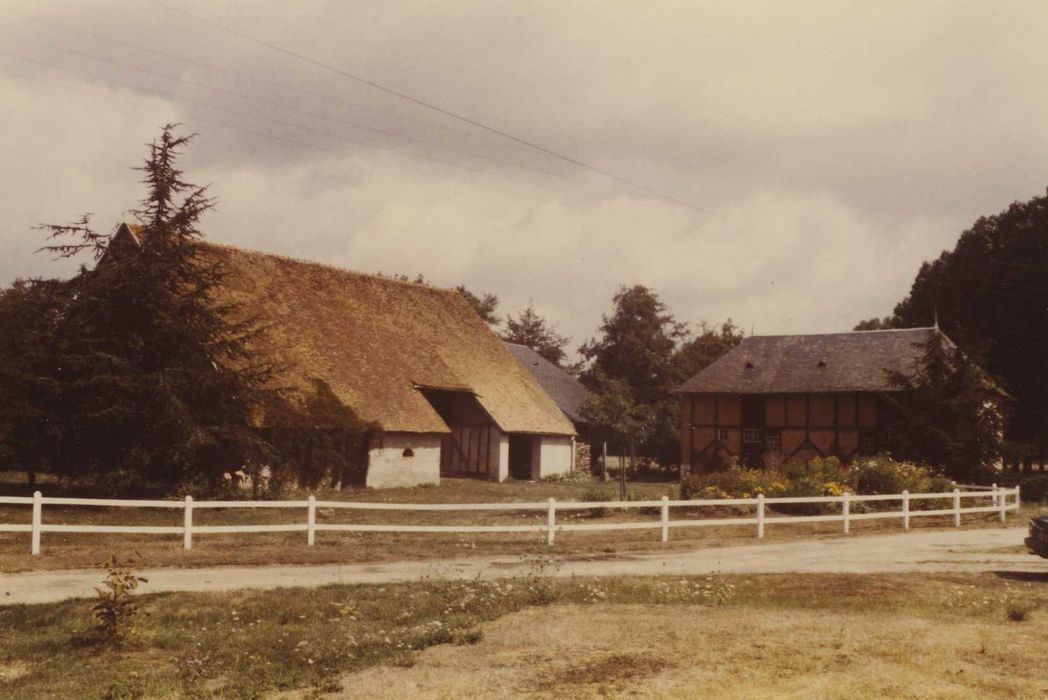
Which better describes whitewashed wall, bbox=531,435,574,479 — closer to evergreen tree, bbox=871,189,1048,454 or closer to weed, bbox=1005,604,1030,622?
evergreen tree, bbox=871,189,1048,454

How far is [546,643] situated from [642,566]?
6380 millimetres

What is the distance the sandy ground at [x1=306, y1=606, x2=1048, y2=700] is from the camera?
26.5 feet

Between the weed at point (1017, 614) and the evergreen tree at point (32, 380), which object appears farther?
the evergreen tree at point (32, 380)

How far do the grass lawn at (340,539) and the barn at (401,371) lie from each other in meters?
4.99

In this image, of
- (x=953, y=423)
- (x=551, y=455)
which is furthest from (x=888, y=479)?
(x=551, y=455)

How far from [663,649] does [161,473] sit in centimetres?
1781

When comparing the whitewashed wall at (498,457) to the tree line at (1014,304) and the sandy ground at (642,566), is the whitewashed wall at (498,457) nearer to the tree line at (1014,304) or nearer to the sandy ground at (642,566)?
the sandy ground at (642,566)

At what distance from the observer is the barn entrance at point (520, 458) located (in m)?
43.3

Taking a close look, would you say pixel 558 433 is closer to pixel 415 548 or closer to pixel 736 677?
pixel 415 548

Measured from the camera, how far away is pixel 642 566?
52.4 ft

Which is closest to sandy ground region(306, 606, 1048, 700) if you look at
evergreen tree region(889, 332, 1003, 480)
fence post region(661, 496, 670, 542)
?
fence post region(661, 496, 670, 542)

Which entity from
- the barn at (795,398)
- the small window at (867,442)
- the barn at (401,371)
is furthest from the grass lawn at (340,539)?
the barn at (795,398)

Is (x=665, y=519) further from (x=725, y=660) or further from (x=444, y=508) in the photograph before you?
(x=725, y=660)

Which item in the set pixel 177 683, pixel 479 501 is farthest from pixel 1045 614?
pixel 479 501
